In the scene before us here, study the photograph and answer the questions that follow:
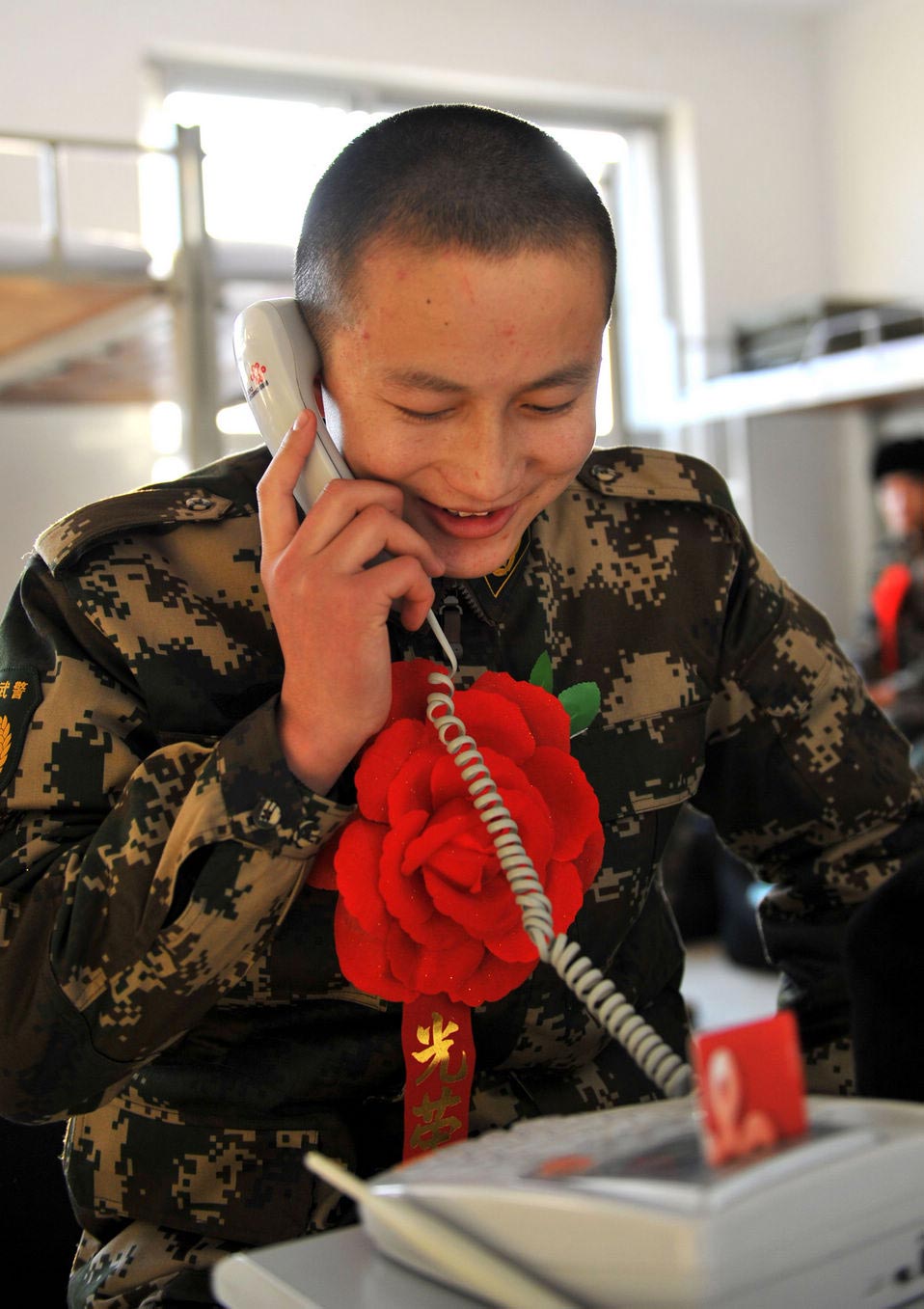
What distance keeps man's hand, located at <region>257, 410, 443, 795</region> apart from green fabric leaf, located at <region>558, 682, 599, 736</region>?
0.64 ft

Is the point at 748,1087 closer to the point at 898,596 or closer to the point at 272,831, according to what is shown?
the point at 272,831

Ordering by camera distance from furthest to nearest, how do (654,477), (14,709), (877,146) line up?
(877,146) → (654,477) → (14,709)

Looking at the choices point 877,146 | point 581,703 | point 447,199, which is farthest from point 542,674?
point 877,146

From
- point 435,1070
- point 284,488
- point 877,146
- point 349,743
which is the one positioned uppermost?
point 877,146

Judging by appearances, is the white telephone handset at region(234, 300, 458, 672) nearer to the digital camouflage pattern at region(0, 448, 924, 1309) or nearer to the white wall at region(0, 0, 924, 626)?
the digital camouflage pattern at region(0, 448, 924, 1309)

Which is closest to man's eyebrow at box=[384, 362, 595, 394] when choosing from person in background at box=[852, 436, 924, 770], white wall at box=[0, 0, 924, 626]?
person in background at box=[852, 436, 924, 770]

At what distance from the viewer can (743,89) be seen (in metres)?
5.91

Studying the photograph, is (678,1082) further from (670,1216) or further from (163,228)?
(163,228)

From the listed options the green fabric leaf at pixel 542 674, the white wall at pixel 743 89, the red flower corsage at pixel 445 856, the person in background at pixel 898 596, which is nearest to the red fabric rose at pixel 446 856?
the red flower corsage at pixel 445 856

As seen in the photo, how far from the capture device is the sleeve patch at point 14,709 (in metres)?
0.80

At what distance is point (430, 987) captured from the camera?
768 millimetres

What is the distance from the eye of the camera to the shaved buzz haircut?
2.50 feet

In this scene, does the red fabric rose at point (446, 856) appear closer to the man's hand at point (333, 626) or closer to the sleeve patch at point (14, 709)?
the man's hand at point (333, 626)

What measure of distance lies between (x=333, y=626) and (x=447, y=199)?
0.26 m
